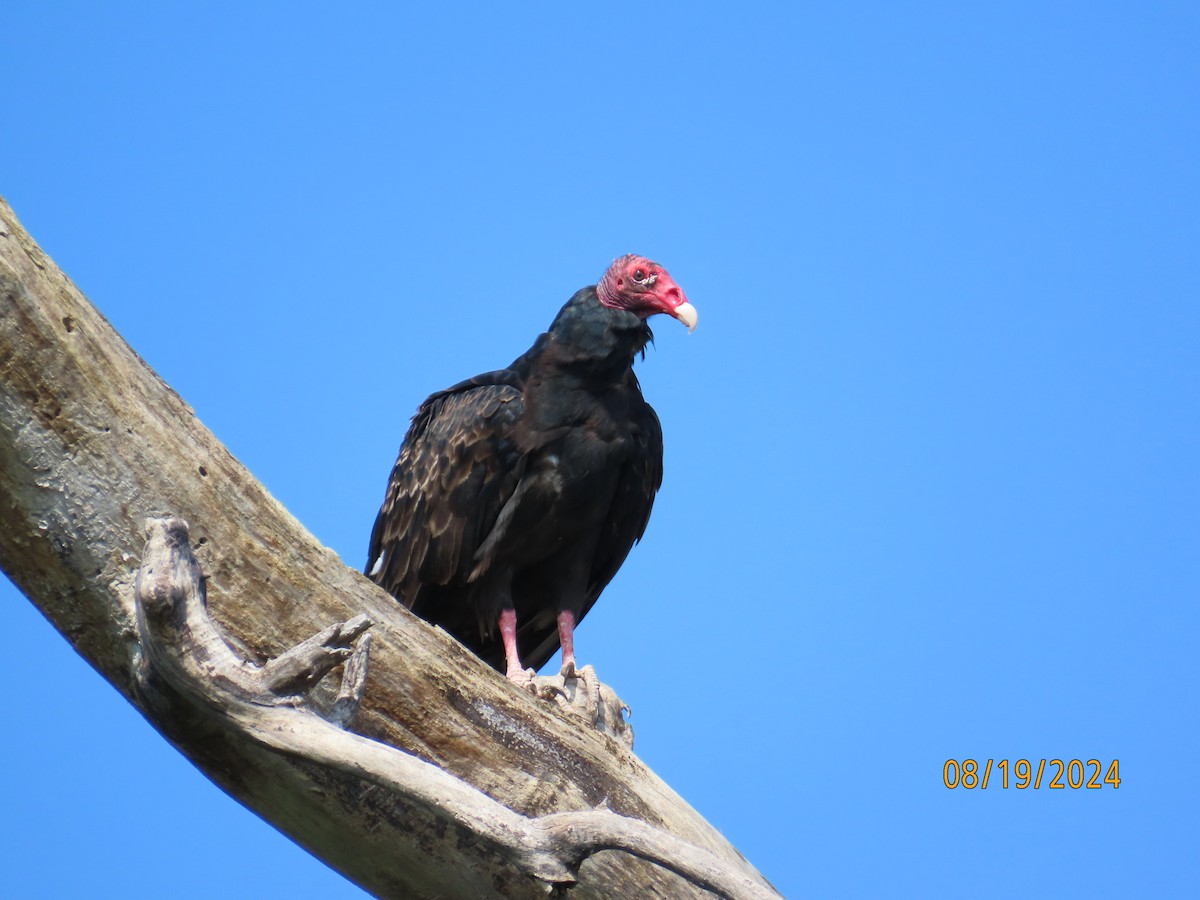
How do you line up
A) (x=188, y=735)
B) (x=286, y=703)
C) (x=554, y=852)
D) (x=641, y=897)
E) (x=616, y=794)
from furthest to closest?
1. (x=616, y=794)
2. (x=641, y=897)
3. (x=188, y=735)
4. (x=286, y=703)
5. (x=554, y=852)

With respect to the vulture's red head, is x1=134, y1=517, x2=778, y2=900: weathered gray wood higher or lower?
lower

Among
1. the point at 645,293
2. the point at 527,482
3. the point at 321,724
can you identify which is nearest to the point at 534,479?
the point at 527,482

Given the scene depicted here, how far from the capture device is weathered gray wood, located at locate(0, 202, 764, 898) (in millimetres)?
3465

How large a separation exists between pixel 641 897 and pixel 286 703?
121cm

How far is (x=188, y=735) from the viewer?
3.41 meters

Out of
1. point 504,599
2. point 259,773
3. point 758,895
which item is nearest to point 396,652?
point 259,773

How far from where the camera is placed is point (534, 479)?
5508 mm

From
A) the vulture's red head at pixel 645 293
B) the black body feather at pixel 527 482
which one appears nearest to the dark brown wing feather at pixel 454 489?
the black body feather at pixel 527 482

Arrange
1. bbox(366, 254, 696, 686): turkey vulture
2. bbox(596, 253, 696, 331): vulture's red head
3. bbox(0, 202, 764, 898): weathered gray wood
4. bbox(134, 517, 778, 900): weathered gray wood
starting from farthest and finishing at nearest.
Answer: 1. bbox(596, 253, 696, 331): vulture's red head
2. bbox(366, 254, 696, 686): turkey vulture
3. bbox(0, 202, 764, 898): weathered gray wood
4. bbox(134, 517, 778, 900): weathered gray wood

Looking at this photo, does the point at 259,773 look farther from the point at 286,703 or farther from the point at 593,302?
the point at 593,302

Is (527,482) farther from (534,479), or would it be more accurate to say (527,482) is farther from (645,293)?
(645,293)

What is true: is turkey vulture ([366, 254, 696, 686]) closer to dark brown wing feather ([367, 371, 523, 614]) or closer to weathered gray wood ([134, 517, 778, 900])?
dark brown wing feather ([367, 371, 523, 614])

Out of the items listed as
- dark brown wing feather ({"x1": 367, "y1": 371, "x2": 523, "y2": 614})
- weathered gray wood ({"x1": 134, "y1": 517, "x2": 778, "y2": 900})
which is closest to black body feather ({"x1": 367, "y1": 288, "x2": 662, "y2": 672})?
dark brown wing feather ({"x1": 367, "y1": 371, "x2": 523, "y2": 614})

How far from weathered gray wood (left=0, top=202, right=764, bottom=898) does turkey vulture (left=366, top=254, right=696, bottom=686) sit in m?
1.39
